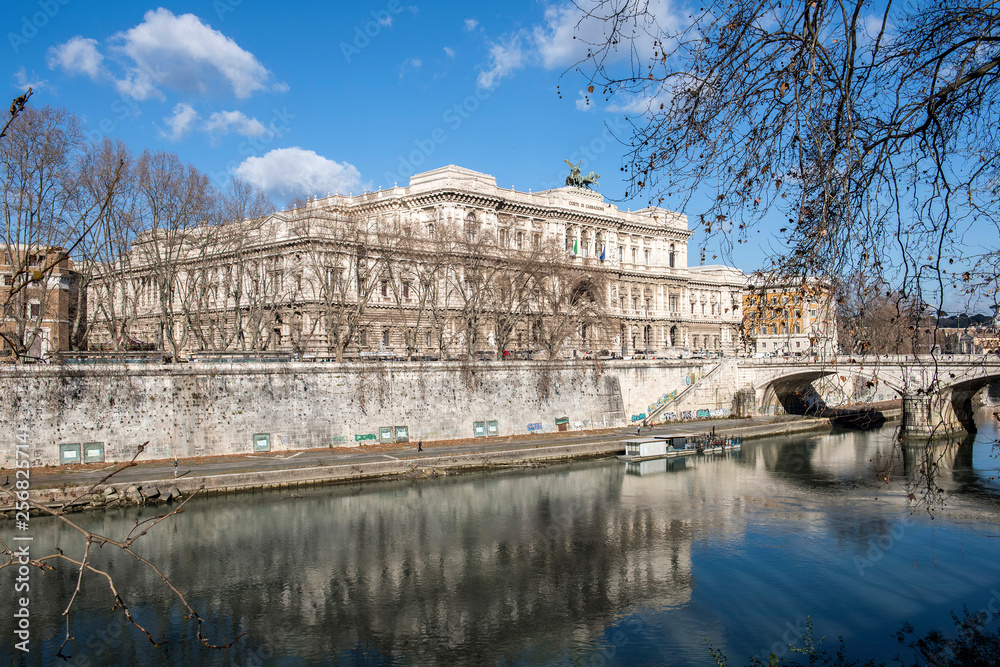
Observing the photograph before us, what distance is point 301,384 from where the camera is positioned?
3594 cm

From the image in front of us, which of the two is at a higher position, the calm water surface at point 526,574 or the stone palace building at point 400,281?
the stone palace building at point 400,281

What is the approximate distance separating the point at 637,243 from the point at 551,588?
5569 centimetres

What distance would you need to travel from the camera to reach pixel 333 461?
3269 centimetres

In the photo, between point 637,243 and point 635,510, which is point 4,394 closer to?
point 635,510

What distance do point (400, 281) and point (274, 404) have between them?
12476mm

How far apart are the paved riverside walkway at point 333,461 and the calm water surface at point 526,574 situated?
3.63 ft

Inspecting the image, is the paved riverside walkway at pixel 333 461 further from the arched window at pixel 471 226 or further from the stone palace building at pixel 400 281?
the arched window at pixel 471 226

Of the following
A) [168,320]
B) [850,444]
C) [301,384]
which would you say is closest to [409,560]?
[301,384]

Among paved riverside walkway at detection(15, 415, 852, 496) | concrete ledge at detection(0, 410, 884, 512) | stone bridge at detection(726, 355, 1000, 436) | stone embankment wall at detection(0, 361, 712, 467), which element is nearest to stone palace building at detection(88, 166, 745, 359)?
stone embankment wall at detection(0, 361, 712, 467)

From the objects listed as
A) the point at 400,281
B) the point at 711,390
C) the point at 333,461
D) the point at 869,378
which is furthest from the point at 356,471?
the point at 869,378

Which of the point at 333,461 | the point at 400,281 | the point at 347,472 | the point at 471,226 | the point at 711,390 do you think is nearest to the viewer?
the point at 347,472

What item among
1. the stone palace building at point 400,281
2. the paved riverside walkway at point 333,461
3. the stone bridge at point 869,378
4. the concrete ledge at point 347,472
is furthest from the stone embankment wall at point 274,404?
the stone bridge at point 869,378

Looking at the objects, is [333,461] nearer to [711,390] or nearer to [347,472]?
[347,472]

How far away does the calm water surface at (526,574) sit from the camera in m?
16.4
